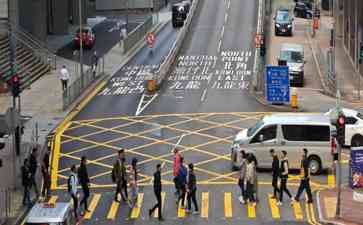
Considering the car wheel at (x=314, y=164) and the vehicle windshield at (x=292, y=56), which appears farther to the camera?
the vehicle windshield at (x=292, y=56)

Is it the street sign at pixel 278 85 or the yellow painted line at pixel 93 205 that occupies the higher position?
the street sign at pixel 278 85

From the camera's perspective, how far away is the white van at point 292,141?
103 feet

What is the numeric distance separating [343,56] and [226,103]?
72.6ft

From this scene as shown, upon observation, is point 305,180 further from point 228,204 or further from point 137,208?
point 137,208

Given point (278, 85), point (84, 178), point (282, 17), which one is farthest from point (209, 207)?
point (282, 17)

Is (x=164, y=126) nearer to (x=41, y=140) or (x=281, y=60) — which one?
(x=41, y=140)

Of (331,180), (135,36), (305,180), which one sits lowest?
(331,180)

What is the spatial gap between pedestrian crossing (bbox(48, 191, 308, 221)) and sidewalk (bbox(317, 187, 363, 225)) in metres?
0.63

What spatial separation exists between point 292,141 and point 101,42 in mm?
40731

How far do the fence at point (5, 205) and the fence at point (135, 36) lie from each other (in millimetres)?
36516

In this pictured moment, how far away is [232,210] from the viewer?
27.4m

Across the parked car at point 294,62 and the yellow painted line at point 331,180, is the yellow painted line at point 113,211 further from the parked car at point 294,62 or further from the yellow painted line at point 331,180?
the parked car at point 294,62

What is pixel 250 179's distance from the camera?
89.3 ft

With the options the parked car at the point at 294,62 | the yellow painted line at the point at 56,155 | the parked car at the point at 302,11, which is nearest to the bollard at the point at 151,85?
the parked car at the point at 294,62
